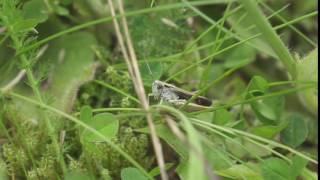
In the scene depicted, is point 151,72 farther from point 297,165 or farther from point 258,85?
point 297,165

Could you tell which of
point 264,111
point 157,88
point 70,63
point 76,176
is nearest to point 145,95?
point 157,88

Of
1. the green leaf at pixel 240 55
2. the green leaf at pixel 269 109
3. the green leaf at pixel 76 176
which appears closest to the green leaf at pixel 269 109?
the green leaf at pixel 269 109

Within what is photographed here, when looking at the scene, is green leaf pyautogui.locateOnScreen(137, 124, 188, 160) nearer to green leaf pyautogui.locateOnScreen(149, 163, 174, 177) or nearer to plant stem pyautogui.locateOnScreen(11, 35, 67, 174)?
green leaf pyautogui.locateOnScreen(149, 163, 174, 177)

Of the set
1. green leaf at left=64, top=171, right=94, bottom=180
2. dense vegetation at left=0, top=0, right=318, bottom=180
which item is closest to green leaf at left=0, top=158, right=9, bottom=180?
dense vegetation at left=0, top=0, right=318, bottom=180

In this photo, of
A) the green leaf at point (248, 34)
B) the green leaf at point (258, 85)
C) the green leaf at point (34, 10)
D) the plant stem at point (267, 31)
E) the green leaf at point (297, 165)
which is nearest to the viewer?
the plant stem at point (267, 31)

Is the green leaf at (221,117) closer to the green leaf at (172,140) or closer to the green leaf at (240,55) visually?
the green leaf at (172,140)

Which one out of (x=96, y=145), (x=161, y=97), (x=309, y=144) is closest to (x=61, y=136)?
(x=96, y=145)
